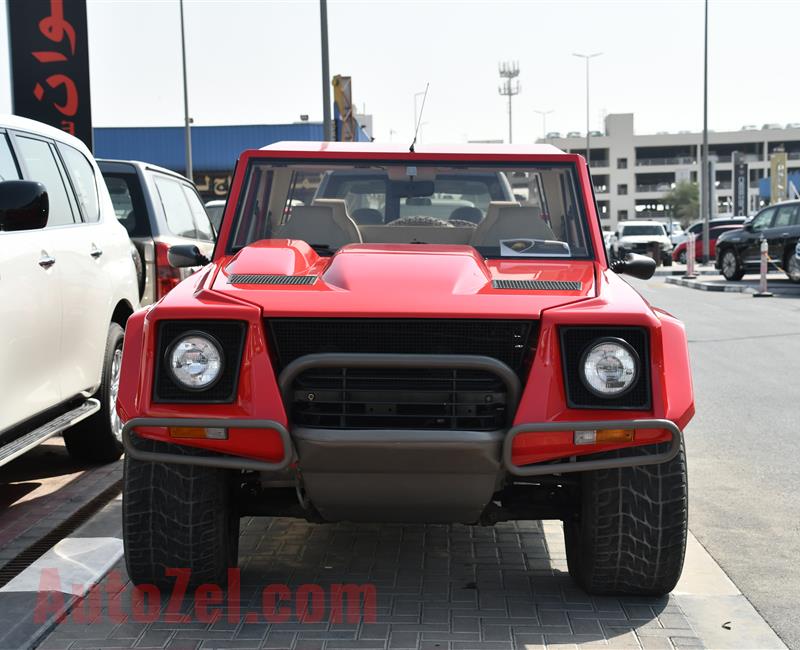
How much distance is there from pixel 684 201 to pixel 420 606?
374ft

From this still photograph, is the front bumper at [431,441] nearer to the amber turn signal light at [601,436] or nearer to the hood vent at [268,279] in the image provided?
the amber turn signal light at [601,436]

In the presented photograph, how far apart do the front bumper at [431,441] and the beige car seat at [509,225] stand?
154 centimetres

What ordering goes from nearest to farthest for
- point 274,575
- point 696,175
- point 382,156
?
1. point 274,575
2. point 382,156
3. point 696,175

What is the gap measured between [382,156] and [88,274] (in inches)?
77.8

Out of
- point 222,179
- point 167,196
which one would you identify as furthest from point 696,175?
point 167,196

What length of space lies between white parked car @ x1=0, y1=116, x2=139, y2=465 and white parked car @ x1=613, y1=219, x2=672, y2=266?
100ft

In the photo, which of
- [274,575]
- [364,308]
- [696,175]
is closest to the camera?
[364,308]

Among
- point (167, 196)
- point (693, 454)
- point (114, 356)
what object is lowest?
point (693, 454)

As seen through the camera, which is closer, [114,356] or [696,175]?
[114,356]

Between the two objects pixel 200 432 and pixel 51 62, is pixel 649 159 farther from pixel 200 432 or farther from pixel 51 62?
pixel 200 432

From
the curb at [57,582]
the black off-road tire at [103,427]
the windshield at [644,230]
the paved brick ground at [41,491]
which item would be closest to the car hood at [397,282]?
the curb at [57,582]

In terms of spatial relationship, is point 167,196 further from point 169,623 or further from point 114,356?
point 169,623

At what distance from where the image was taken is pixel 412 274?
405cm

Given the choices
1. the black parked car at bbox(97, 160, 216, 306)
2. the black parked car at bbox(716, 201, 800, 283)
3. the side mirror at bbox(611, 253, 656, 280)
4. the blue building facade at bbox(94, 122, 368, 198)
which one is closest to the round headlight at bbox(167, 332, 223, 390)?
the side mirror at bbox(611, 253, 656, 280)
